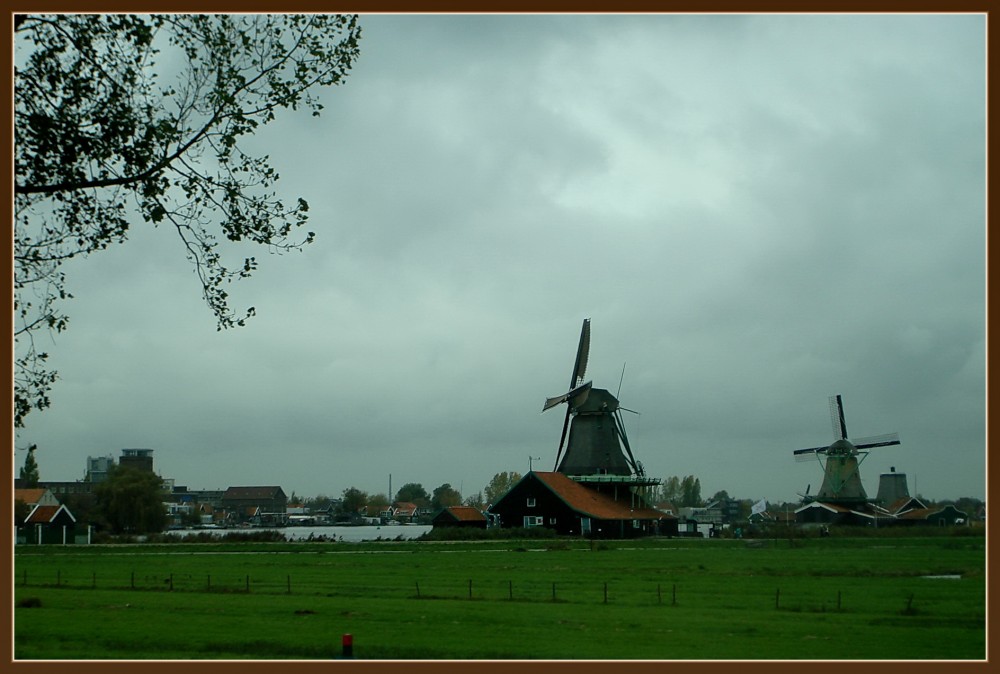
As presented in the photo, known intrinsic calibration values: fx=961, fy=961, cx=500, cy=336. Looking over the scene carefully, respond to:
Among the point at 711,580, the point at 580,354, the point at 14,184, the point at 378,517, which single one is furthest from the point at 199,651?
the point at 378,517

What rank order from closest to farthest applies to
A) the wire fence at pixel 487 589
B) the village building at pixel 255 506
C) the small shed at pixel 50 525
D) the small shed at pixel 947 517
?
the wire fence at pixel 487 589
the small shed at pixel 947 517
the small shed at pixel 50 525
the village building at pixel 255 506

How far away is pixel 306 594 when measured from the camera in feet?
85.6

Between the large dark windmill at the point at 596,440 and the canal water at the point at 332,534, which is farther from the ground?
the large dark windmill at the point at 596,440

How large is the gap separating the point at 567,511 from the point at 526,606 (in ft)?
130

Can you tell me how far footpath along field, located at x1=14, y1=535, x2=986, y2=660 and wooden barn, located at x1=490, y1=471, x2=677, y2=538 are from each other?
23.2m

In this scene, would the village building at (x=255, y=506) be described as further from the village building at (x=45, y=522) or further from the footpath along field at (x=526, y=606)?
the footpath along field at (x=526, y=606)

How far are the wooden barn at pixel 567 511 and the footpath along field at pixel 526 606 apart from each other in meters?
23.2

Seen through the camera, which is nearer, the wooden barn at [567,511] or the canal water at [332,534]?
the canal water at [332,534]

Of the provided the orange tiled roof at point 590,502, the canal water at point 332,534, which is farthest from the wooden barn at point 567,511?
the canal water at point 332,534

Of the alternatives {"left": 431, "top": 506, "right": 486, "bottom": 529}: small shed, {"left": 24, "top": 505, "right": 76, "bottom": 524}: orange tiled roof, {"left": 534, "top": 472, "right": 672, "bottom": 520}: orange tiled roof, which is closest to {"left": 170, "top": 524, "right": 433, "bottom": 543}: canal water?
{"left": 431, "top": 506, "right": 486, "bottom": 529}: small shed

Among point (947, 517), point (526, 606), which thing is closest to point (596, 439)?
point (947, 517)

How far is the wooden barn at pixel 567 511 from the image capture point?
203 feet

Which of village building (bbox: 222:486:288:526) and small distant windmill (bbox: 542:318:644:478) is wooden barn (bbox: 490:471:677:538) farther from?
village building (bbox: 222:486:288:526)

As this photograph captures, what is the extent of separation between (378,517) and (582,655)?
402ft
